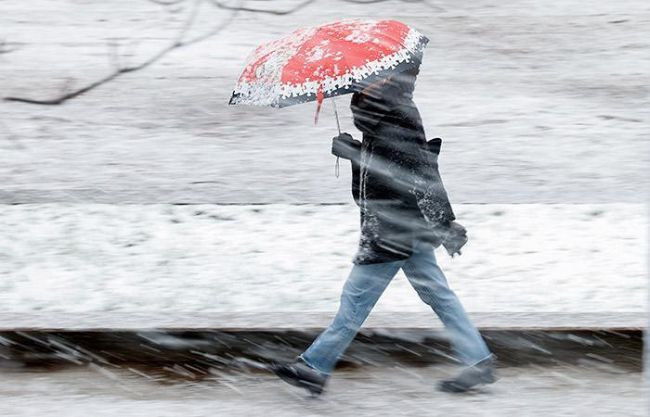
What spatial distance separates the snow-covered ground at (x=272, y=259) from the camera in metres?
5.71

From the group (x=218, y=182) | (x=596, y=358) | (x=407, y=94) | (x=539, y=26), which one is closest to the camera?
(x=407, y=94)

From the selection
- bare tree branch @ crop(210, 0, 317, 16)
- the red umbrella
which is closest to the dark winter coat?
the red umbrella

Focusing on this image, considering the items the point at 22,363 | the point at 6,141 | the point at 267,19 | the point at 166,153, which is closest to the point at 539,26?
the point at 267,19

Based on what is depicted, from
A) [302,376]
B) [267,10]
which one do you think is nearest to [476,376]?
[302,376]

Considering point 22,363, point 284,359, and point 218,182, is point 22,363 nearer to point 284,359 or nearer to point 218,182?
point 284,359

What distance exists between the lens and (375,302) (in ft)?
15.8

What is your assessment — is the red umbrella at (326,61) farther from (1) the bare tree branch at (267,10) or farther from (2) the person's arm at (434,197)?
(1) the bare tree branch at (267,10)

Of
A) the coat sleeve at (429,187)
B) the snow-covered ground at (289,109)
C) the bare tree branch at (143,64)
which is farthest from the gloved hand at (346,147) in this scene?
the bare tree branch at (143,64)

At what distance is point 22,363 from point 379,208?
5.57ft

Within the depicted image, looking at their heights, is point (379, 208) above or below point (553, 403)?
above

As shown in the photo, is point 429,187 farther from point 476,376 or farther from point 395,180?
point 476,376

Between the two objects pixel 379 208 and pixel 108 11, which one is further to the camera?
pixel 108 11

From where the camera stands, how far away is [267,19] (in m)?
10.1

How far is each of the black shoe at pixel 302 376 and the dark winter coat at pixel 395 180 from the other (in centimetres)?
49
